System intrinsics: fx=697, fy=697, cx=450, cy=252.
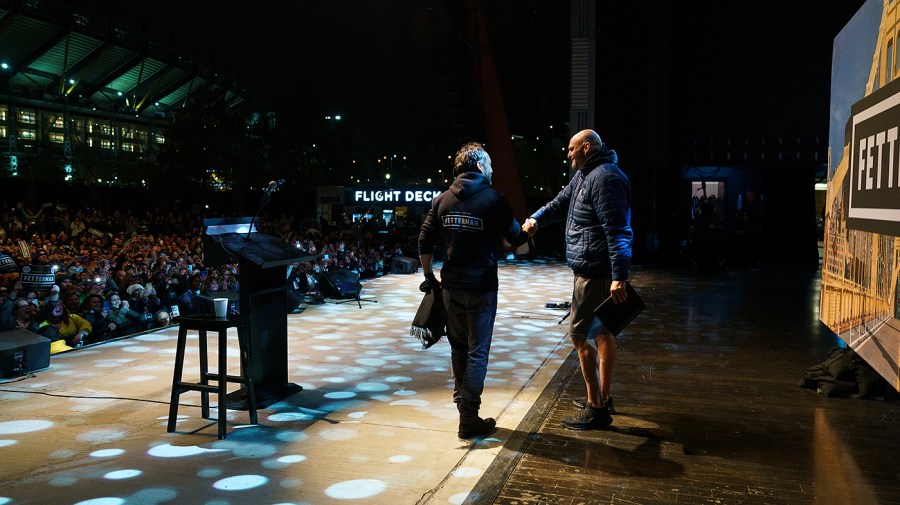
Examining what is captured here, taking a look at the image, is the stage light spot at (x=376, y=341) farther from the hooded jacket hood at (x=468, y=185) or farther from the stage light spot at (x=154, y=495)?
the stage light spot at (x=154, y=495)

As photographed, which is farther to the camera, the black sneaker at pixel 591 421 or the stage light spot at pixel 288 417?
the stage light spot at pixel 288 417

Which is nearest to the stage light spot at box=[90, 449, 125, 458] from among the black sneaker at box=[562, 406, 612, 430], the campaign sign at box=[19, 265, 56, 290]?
the black sneaker at box=[562, 406, 612, 430]

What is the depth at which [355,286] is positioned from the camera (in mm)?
11125

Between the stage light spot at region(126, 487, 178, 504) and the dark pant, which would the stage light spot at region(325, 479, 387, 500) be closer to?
the stage light spot at region(126, 487, 178, 504)

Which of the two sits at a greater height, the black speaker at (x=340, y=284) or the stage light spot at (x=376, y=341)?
the black speaker at (x=340, y=284)

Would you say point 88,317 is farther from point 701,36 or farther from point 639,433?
point 701,36

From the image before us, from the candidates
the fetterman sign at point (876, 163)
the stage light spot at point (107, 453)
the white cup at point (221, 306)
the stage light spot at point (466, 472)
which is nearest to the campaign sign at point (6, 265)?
the white cup at point (221, 306)

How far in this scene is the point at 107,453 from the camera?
401 centimetres

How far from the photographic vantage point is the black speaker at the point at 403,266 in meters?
16.4

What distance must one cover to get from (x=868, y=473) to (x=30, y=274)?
976 centimetres

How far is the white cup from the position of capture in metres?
4.54

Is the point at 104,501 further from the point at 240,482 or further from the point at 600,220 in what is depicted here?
the point at 600,220

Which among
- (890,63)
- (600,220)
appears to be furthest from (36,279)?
(890,63)

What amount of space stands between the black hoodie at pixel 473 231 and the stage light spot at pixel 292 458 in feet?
4.40
